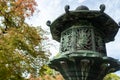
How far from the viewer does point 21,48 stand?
16.9 m

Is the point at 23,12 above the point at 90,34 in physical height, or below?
above

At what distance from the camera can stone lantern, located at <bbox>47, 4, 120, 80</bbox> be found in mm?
7410

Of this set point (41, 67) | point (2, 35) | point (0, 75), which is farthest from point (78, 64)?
point (41, 67)

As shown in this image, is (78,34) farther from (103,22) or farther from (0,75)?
(0,75)

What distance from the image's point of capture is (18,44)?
16516 mm

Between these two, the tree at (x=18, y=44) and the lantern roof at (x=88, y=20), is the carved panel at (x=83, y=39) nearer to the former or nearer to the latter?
the lantern roof at (x=88, y=20)

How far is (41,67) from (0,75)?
11.1ft

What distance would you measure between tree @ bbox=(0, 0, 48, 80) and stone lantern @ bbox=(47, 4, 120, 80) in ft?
25.4

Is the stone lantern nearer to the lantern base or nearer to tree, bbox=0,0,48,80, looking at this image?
the lantern base

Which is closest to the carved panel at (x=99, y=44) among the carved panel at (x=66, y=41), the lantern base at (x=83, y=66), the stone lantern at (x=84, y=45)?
the stone lantern at (x=84, y=45)

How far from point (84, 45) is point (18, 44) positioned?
9.33m

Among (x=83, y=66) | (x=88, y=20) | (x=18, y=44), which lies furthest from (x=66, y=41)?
(x=18, y=44)

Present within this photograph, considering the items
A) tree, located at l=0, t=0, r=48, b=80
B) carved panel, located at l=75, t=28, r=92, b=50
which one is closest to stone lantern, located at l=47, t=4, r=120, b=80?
carved panel, located at l=75, t=28, r=92, b=50

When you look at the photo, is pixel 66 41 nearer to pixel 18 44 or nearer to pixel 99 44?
pixel 99 44
